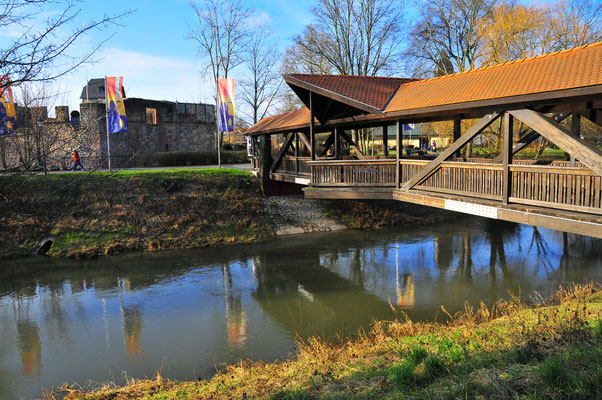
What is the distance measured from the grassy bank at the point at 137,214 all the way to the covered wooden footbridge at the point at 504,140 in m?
6.19

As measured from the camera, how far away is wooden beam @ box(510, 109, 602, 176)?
736 centimetres

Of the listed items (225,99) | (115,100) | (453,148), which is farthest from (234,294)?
(115,100)

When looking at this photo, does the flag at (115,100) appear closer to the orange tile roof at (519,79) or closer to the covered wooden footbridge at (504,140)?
the covered wooden footbridge at (504,140)

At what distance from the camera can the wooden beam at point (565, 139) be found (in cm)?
736

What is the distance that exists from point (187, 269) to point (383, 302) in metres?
6.80

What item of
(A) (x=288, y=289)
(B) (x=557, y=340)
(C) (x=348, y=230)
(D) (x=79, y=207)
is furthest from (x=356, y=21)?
(B) (x=557, y=340)

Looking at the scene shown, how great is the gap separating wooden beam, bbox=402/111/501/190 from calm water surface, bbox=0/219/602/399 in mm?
2877

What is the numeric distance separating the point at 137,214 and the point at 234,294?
901 centimetres

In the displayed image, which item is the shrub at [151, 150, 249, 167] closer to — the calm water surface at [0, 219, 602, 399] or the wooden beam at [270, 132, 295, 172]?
the wooden beam at [270, 132, 295, 172]

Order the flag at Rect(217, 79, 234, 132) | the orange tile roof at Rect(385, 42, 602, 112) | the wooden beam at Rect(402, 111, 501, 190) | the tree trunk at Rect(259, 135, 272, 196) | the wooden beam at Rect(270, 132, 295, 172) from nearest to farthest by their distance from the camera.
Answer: the orange tile roof at Rect(385, 42, 602, 112)
the wooden beam at Rect(402, 111, 501, 190)
the wooden beam at Rect(270, 132, 295, 172)
the tree trunk at Rect(259, 135, 272, 196)
the flag at Rect(217, 79, 234, 132)

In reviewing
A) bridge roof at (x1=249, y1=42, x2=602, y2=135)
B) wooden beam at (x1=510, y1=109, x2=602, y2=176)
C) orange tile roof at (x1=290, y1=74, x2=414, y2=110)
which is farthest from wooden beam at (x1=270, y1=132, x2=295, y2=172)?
wooden beam at (x1=510, y1=109, x2=602, y2=176)

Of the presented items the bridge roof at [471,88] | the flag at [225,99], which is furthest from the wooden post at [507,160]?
the flag at [225,99]

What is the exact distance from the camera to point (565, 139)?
7910 mm

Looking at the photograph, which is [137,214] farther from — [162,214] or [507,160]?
[507,160]
